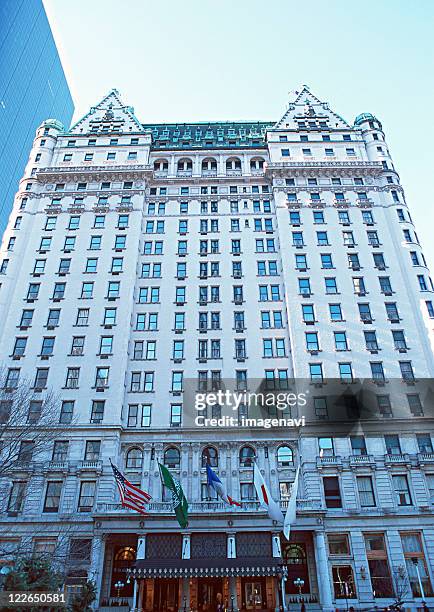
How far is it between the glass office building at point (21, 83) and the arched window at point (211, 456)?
69.8 metres

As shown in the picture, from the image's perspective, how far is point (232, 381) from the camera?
153 ft

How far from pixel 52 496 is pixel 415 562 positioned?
3024cm

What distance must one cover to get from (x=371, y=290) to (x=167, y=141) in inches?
1510

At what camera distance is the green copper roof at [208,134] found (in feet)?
229

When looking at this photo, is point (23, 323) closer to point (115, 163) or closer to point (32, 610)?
point (115, 163)

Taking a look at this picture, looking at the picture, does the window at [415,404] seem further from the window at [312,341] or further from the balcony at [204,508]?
the balcony at [204,508]

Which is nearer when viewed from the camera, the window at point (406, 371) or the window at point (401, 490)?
the window at point (401, 490)

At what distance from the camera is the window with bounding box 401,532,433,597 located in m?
37.5

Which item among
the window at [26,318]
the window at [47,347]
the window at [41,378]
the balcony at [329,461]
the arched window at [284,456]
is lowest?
the balcony at [329,461]

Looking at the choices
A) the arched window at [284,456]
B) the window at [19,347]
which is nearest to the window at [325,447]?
the arched window at [284,456]

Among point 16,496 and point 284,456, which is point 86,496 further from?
point 284,456

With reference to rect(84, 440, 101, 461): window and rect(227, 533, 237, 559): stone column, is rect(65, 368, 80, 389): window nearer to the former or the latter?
rect(84, 440, 101, 461): window

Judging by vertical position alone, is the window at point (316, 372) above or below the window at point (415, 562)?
above

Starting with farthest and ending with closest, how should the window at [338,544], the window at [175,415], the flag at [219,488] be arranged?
the window at [175,415] < the window at [338,544] < the flag at [219,488]
